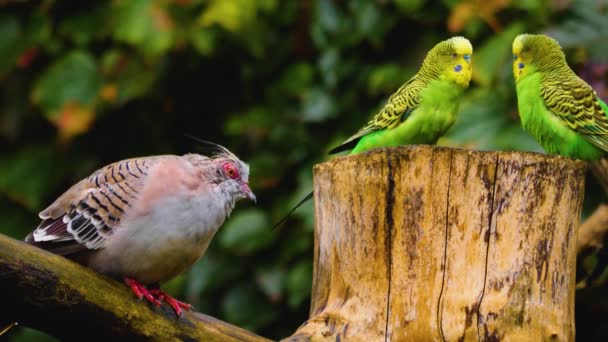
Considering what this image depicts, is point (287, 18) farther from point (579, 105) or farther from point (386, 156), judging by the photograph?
point (386, 156)

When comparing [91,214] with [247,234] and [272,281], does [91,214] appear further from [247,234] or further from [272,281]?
[272,281]

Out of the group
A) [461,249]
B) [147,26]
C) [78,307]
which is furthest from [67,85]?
[461,249]

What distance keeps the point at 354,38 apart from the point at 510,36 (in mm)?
930

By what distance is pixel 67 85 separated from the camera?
5.09 meters

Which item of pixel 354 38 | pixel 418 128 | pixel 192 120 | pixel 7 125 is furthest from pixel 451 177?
pixel 7 125

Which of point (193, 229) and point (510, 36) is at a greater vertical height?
point (510, 36)

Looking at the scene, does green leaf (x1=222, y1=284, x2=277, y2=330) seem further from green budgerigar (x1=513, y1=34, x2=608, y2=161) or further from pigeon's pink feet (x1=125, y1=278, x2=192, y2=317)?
green budgerigar (x1=513, y1=34, x2=608, y2=161)

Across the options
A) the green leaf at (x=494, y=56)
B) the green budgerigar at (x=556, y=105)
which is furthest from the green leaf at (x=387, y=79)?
the green budgerigar at (x=556, y=105)

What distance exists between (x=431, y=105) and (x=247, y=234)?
5.33 ft

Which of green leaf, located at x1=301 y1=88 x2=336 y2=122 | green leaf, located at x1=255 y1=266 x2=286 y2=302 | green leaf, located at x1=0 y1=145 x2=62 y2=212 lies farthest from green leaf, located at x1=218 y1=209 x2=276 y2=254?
green leaf, located at x1=0 y1=145 x2=62 y2=212

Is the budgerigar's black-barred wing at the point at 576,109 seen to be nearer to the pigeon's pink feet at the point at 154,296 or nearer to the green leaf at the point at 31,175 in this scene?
the pigeon's pink feet at the point at 154,296

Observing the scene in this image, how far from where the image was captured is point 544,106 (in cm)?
340

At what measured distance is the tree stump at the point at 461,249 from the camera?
2.69 meters

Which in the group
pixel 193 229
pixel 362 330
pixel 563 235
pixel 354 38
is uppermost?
pixel 354 38
